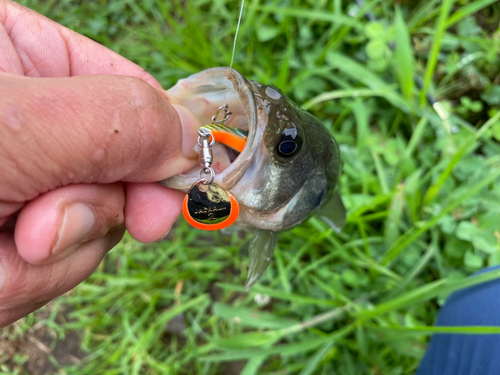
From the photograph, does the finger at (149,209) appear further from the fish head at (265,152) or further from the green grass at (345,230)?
the green grass at (345,230)

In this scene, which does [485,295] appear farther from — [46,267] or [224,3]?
[224,3]

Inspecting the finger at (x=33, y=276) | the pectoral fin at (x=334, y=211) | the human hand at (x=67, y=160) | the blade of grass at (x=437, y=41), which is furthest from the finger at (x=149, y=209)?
the blade of grass at (x=437, y=41)

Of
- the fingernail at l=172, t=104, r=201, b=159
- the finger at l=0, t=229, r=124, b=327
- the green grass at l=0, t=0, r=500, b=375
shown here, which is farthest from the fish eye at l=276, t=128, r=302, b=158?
the green grass at l=0, t=0, r=500, b=375

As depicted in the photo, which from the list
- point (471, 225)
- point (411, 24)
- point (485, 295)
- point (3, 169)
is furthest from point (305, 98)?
point (3, 169)

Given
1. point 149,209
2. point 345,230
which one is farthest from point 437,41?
point 149,209

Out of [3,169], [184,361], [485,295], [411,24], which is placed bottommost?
[184,361]

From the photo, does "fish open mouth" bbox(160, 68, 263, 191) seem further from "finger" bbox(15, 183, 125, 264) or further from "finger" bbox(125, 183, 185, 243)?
"finger" bbox(15, 183, 125, 264)

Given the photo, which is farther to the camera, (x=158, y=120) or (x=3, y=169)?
(x=158, y=120)

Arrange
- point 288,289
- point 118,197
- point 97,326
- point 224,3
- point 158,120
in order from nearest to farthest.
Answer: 1. point 158,120
2. point 118,197
3. point 288,289
4. point 97,326
5. point 224,3

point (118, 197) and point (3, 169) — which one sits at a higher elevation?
point (3, 169)

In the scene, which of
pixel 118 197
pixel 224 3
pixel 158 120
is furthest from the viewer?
pixel 224 3
